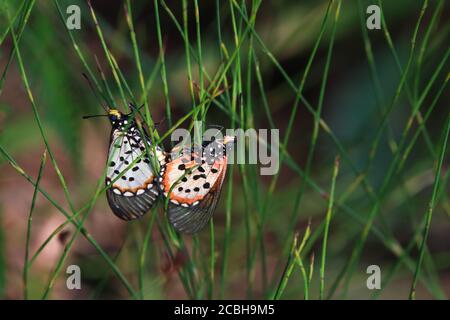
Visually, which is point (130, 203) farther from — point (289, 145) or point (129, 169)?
point (289, 145)

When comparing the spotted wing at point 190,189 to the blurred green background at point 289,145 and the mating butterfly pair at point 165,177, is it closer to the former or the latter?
the mating butterfly pair at point 165,177

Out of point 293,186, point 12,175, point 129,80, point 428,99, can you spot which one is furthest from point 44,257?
point 428,99

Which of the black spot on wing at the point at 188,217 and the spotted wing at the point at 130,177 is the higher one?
the spotted wing at the point at 130,177

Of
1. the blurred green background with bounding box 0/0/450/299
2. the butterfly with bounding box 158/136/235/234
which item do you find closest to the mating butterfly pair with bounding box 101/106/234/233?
the butterfly with bounding box 158/136/235/234

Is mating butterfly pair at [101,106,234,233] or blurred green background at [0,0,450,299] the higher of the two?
blurred green background at [0,0,450,299]

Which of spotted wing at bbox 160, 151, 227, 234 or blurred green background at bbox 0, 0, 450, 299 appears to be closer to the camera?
spotted wing at bbox 160, 151, 227, 234

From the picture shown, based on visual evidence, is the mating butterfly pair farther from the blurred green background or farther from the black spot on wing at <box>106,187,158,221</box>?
the blurred green background

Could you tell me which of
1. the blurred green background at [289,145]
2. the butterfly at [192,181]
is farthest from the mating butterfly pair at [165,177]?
the blurred green background at [289,145]

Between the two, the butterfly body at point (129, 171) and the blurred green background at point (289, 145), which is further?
the blurred green background at point (289, 145)
